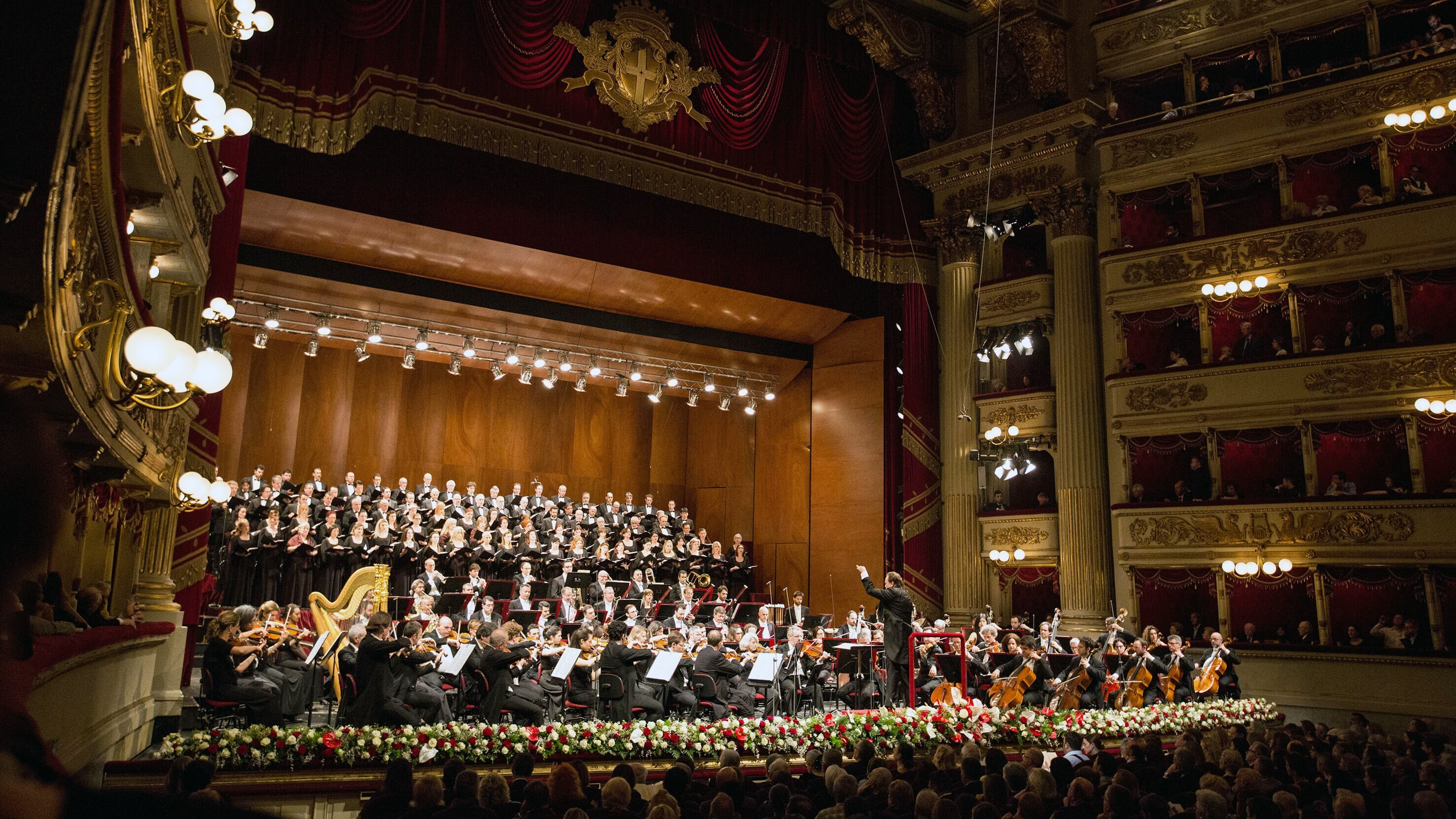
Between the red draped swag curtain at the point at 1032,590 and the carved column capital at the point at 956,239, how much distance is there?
18.3 feet

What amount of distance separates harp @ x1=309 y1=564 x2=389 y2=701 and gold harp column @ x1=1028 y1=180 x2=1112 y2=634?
1026 centimetres

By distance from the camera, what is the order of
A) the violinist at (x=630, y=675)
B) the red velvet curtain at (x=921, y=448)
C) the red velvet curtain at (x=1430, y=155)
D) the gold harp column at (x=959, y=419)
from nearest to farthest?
the violinist at (x=630, y=675)
the red velvet curtain at (x=1430, y=155)
the gold harp column at (x=959, y=419)
the red velvet curtain at (x=921, y=448)

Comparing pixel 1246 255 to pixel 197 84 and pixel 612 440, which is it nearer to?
pixel 612 440

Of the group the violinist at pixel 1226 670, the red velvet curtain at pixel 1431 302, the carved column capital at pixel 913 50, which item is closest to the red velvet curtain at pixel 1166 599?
the violinist at pixel 1226 670

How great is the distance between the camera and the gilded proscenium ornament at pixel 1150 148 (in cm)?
1611

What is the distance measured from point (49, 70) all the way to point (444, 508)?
13995 millimetres

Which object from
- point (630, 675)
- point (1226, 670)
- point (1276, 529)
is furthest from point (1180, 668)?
point (630, 675)

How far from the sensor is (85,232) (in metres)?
4.16

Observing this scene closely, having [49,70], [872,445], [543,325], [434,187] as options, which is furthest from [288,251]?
[49,70]

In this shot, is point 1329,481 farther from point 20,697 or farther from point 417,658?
point 20,697

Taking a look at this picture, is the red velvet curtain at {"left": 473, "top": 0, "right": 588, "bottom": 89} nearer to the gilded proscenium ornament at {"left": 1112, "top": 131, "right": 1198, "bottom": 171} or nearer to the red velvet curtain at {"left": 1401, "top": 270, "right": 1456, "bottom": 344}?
the gilded proscenium ornament at {"left": 1112, "top": 131, "right": 1198, "bottom": 171}

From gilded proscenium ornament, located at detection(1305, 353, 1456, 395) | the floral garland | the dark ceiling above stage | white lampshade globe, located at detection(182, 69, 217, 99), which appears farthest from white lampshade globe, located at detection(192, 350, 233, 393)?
gilded proscenium ornament, located at detection(1305, 353, 1456, 395)

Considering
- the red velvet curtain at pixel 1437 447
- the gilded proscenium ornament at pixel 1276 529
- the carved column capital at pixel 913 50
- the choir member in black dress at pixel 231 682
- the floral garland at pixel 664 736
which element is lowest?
the floral garland at pixel 664 736

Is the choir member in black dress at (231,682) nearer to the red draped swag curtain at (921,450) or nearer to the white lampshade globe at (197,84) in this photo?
the white lampshade globe at (197,84)
